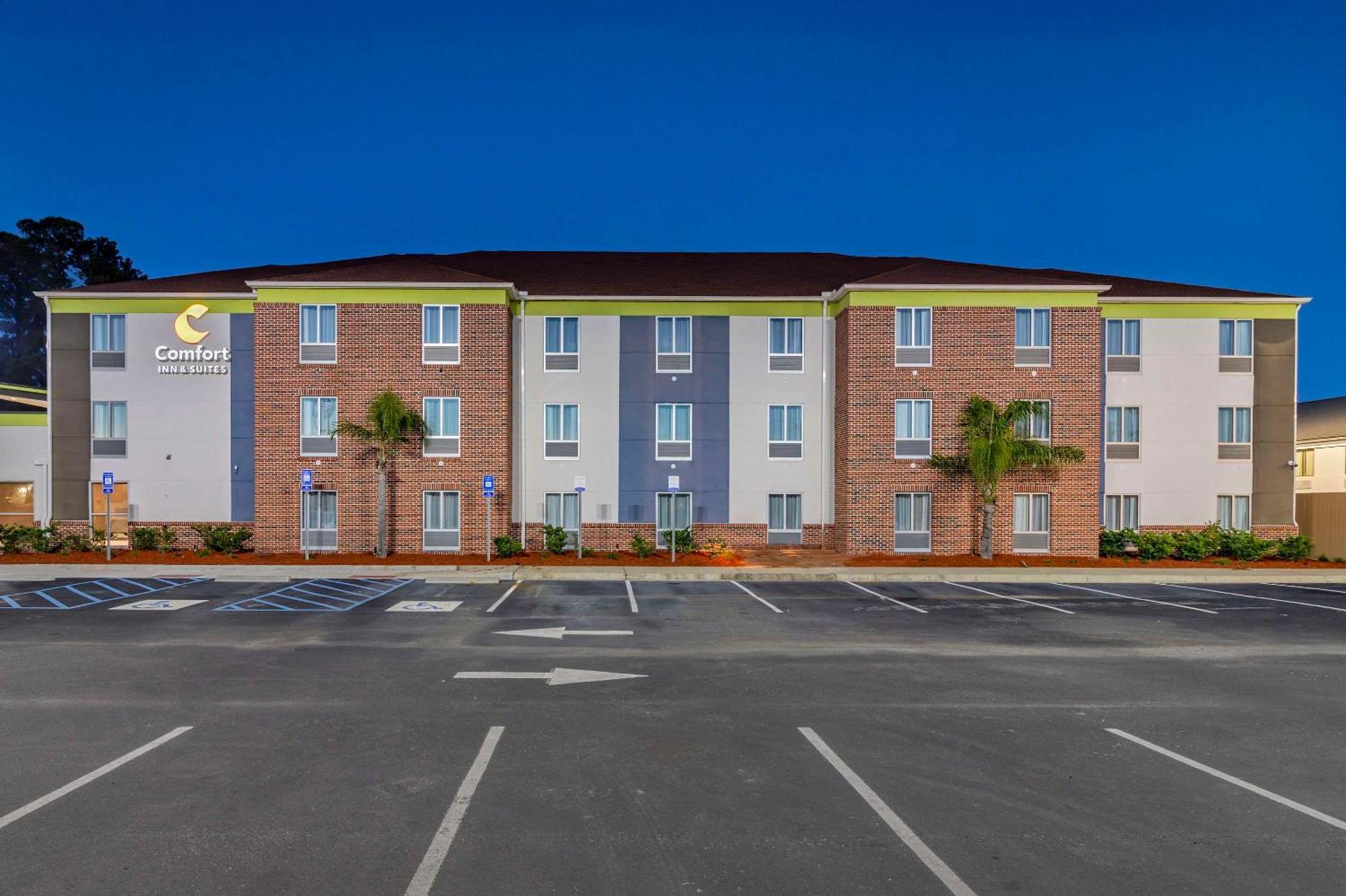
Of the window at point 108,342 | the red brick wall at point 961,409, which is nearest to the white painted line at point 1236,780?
the red brick wall at point 961,409

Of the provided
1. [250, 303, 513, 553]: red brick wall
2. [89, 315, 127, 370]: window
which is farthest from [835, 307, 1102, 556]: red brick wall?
[89, 315, 127, 370]: window

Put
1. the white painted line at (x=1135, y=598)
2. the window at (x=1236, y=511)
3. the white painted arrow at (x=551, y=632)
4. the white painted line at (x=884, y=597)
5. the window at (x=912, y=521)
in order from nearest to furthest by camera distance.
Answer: the white painted arrow at (x=551, y=632) < the white painted line at (x=884, y=597) < the white painted line at (x=1135, y=598) < the window at (x=912, y=521) < the window at (x=1236, y=511)

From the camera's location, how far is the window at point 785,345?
25219 mm

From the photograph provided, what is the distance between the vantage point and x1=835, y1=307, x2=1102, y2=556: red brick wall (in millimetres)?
23359

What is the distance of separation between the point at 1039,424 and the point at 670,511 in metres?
12.9

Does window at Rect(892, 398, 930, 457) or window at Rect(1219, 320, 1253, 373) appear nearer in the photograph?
window at Rect(892, 398, 930, 457)

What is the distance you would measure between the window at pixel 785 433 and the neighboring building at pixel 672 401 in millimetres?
88

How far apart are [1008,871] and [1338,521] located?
28752 millimetres

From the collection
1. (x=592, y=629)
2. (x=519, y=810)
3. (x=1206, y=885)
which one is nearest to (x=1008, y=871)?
(x=1206, y=885)

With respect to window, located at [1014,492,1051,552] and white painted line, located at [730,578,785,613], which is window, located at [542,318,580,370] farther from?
window, located at [1014,492,1051,552]

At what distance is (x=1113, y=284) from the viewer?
26.8 m

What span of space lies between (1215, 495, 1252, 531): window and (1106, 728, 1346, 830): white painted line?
2298 centimetres

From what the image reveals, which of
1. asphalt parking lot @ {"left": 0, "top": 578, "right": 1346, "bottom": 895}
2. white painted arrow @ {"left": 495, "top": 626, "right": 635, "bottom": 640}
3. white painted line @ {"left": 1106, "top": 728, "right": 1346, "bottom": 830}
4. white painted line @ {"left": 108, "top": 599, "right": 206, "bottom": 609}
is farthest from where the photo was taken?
white painted line @ {"left": 108, "top": 599, "right": 206, "bottom": 609}

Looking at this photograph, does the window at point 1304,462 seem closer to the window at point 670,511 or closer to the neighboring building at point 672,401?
the neighboring building at point 672,401
